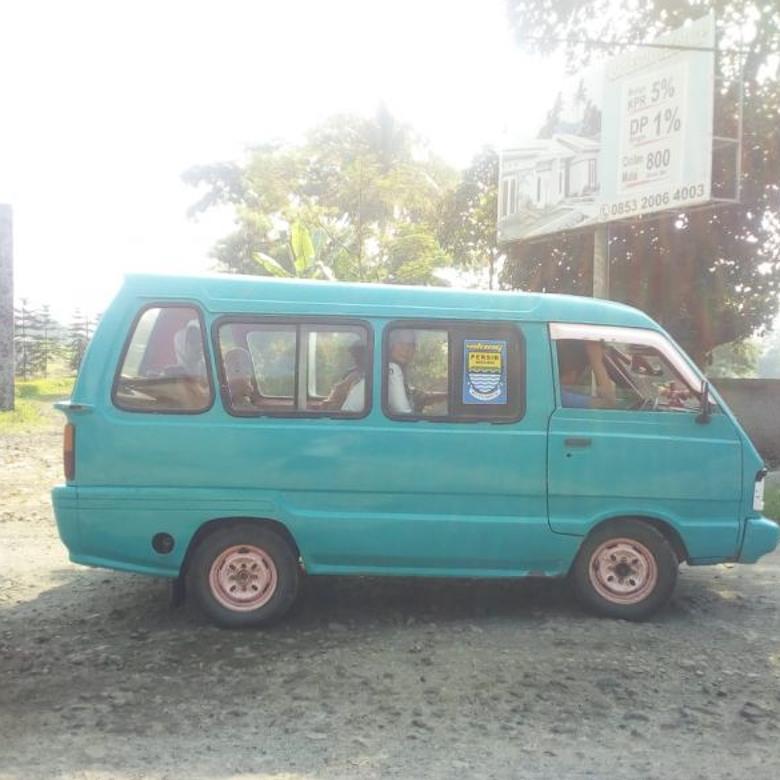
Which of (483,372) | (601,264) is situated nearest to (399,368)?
(483,372)

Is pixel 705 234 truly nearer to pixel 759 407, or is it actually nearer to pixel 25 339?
pixel 759 407

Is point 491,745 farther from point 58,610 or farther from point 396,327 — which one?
point 58,610

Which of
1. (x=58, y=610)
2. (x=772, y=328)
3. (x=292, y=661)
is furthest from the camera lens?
(x=772, y=328)

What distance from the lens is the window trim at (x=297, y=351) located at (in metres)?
5.23

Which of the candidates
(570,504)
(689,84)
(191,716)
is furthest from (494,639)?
(689,84)

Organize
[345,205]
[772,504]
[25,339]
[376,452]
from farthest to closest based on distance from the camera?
[25,339] → [345,205] → [772,504] → [376,452]

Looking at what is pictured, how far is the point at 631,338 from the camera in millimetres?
5613

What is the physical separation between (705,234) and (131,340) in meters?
13.0

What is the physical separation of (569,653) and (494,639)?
0.46m

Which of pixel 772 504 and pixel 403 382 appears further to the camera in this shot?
pixel 772 504

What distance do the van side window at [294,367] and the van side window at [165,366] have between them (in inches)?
6.0

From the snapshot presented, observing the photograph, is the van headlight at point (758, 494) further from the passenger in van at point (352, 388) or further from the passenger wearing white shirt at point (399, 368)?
the passenger in van at point (352, 388)

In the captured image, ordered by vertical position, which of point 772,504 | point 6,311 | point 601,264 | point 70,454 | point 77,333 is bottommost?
point 772,504

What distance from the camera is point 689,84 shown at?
40.6 ft
